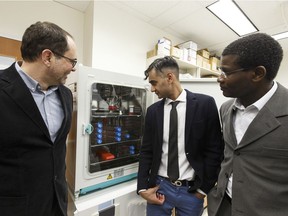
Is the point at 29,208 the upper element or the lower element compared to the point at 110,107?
lower

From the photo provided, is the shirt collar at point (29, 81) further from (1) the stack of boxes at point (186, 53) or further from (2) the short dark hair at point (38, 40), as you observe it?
(1) the stack of boxes at point (186, 53)

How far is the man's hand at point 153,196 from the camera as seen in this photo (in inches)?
47.9

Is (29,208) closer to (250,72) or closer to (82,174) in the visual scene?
(82,174)

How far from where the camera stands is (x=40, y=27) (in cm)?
85

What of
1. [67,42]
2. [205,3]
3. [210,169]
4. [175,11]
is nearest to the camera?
[67,42]

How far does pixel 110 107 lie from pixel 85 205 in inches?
29.6

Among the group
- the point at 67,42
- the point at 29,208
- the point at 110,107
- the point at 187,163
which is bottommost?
the point at 29,208

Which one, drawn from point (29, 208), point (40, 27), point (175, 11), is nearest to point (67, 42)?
point (40, 27)

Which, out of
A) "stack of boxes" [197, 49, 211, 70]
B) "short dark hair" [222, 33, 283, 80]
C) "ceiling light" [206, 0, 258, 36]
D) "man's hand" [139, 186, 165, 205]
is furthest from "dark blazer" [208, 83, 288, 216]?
"stack of boxes" [197, 49, 211, 70]

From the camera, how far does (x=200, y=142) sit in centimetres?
116

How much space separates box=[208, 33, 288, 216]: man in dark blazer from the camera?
2.35 feet

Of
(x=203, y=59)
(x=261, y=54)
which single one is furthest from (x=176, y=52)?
(x=261, y=54)

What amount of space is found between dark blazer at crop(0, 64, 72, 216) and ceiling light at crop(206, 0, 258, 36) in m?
2.36

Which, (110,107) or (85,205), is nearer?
(85,205)
